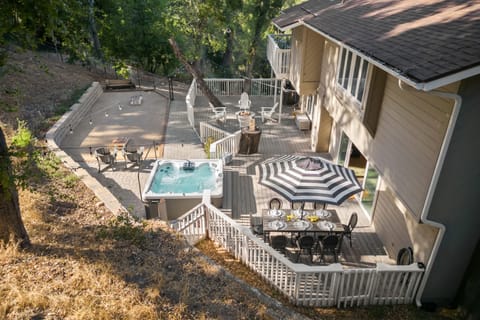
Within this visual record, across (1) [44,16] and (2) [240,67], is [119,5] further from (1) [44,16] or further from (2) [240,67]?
(1) [44,16]

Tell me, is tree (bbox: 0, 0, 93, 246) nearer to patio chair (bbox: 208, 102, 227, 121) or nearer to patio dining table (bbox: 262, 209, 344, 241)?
patio dining table (bbox: 262, 209, 344, 241)

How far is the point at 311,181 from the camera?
307 inches

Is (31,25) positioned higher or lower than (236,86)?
higher

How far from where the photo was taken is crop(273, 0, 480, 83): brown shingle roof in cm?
470

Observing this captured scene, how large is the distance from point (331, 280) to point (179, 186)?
655 centimetres

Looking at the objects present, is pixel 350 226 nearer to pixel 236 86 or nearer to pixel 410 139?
pixel 410 139

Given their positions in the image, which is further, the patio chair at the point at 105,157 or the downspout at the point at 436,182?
the patio chair at the point at 105,157

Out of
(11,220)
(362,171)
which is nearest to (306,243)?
(362,171)

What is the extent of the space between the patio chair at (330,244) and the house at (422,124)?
144 centimetres

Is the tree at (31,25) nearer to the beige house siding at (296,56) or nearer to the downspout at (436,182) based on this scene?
the downspout at (436,182)

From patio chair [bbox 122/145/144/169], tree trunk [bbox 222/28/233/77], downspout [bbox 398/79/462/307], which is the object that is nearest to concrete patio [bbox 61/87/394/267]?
patio chair [bbox 122/145/144/169]

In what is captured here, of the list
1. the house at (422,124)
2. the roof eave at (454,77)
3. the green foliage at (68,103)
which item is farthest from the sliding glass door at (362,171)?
the green foliage at (68,103)

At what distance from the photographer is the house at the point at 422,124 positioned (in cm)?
495

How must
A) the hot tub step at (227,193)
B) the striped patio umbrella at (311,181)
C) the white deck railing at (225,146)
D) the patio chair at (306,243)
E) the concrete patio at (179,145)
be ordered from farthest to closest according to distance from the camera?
the white deck railing at (225,146)
the hot tub step at (227,193)
the concrete patio at (179,145)
the striped patio umbrella at (311,181)
the patio chair at (306,243)
